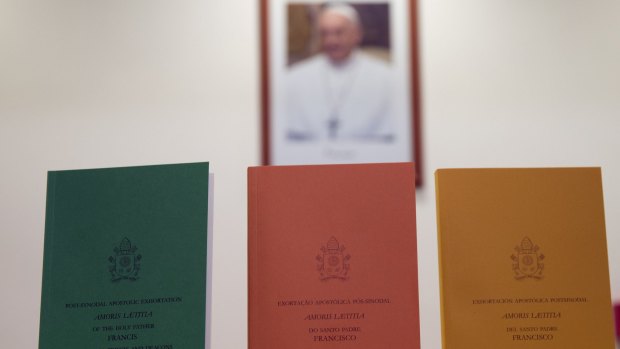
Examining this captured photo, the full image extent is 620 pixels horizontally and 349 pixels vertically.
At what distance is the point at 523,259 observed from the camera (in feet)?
2.84

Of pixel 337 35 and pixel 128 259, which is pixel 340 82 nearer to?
pixel 337 35

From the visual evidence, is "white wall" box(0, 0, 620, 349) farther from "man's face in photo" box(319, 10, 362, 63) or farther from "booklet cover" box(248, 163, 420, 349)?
"booklet cover" box(248, 163, 420, 349)

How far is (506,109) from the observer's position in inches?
77.8

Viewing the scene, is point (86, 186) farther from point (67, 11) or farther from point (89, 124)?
point (67, 11)

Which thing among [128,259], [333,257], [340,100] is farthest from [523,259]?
[340,100]

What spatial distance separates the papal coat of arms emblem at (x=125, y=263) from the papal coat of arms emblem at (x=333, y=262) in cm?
27

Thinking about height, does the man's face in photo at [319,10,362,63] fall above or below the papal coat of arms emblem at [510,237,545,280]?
above

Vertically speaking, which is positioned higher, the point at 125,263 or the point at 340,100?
the point at 340,100

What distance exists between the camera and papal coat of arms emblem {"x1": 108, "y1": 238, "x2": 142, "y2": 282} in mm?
852

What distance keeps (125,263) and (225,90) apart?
3.95 feet

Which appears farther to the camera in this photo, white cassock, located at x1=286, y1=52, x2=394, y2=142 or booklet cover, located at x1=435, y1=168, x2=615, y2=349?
white cassock, located at x1=286, y1=52, x2=394, y2=142

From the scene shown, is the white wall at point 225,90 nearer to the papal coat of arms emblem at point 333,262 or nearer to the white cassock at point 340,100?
the white cassock at point 340,100

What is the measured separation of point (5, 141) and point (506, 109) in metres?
1.73

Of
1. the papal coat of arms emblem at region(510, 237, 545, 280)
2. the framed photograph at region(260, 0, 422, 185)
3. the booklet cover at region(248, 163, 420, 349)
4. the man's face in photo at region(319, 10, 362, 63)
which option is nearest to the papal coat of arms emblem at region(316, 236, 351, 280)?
the booklet cover at region(248, 163, 420, 349)
